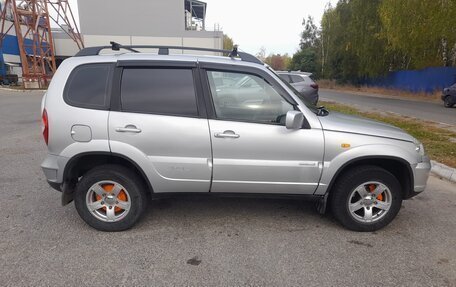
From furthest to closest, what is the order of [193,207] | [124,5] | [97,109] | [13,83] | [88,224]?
[124,5] < [13,83] < [193,207] < [88,224] < [97,109]

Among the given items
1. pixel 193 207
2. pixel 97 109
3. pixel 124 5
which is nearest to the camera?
pixel 97 109

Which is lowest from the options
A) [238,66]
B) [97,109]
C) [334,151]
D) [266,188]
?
[266,188]

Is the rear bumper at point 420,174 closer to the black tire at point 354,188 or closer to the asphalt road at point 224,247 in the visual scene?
the black tire at point 354,188

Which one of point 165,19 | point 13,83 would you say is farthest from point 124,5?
point 13,83

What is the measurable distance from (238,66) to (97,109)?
1545mm

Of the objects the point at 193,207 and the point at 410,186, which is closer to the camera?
the point at 410,186

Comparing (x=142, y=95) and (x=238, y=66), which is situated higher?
(x=238, y=66)

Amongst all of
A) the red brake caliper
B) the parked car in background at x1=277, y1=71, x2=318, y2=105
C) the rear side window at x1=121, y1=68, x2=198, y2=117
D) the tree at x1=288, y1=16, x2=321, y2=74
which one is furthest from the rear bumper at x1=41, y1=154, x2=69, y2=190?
the tree at x1=288, y1=16, x2=321, y2=74

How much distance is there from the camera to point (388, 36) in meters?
22.4

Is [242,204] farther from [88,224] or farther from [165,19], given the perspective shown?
[165,19]

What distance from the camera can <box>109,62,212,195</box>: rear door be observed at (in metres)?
3.19

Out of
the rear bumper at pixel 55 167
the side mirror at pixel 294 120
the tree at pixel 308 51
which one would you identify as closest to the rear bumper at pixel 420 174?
the side mirror at pixel 294 120

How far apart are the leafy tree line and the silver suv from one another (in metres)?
17.7

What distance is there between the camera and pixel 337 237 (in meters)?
3.34
